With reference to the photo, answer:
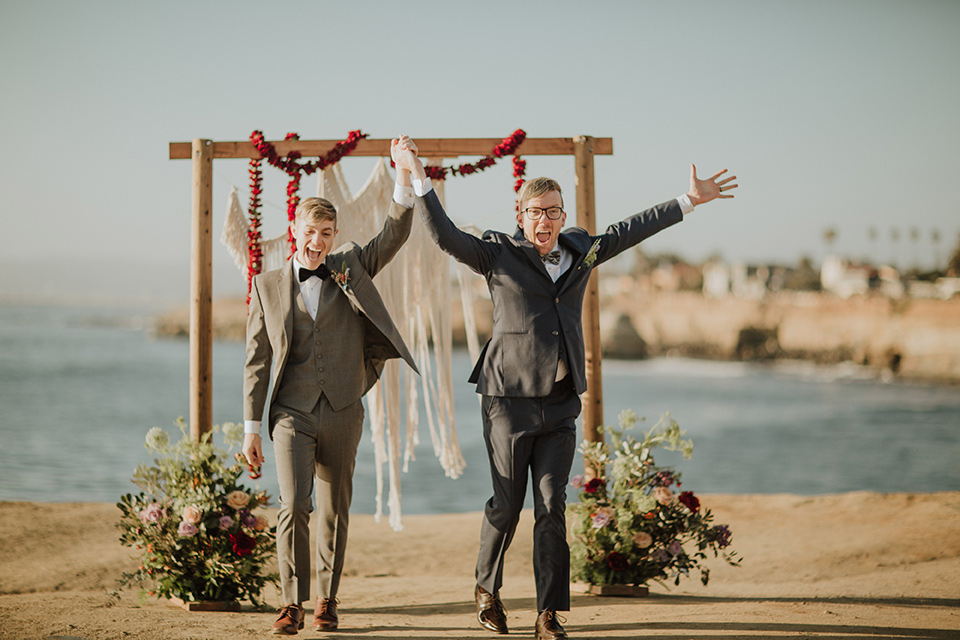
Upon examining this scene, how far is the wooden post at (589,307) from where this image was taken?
4641 millimetres

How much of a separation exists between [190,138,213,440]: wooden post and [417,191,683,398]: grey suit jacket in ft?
5.12

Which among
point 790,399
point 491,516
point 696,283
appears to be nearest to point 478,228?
point 491,516

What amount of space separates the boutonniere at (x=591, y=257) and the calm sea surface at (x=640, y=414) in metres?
14.9

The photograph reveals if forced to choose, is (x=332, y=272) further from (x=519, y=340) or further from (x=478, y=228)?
(x=478, y=228)

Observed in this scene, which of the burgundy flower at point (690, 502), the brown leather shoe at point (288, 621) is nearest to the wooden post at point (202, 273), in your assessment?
the brown leather shoe at point (288, 621)

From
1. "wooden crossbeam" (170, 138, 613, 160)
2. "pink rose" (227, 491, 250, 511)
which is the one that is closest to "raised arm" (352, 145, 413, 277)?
"wooden crossbeam" (170, 138, 613, 160)

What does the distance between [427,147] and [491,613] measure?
95.2 inches

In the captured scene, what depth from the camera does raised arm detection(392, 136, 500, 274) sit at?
345cm

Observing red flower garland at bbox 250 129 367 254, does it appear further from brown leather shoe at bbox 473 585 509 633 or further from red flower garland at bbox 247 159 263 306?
brown leather shoe at bbox 473 585 509 633

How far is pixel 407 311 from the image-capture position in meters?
4.98

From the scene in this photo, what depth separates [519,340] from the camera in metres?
3.50

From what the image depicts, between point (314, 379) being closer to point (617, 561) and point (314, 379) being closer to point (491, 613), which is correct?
point (491, 613)

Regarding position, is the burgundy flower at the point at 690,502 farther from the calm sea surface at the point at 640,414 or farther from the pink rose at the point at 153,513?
the calm sea surface at the point at 640,414

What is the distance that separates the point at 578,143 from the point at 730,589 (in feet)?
8.71
